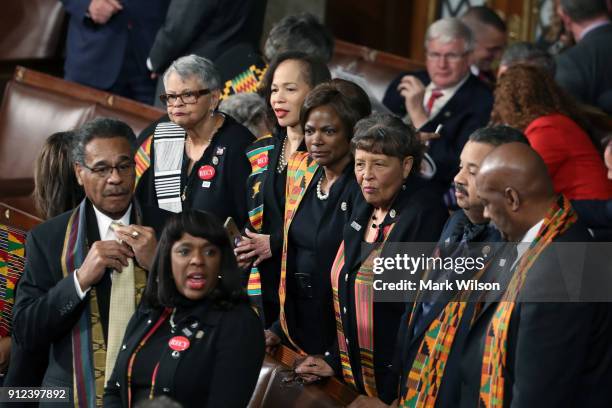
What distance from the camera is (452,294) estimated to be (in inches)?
159

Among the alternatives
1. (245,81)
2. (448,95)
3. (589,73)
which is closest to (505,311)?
(448,95)

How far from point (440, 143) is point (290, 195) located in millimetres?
1168

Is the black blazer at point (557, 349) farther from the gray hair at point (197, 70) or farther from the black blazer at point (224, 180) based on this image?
the gray hair at point (197, 70)

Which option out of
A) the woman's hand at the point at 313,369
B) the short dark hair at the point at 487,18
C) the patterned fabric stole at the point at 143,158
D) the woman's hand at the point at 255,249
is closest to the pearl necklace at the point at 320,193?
the woman's hand at the point at 255,249

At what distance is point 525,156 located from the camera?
3662mm

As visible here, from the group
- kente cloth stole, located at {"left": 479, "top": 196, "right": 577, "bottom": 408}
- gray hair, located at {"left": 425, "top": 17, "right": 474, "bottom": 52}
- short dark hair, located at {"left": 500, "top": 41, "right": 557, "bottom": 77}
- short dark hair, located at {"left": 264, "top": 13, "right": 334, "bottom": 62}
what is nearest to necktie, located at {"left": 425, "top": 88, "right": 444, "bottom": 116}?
gray hair, located at {"left": 425, "top": 17, "right": 474, "bottom": 52}

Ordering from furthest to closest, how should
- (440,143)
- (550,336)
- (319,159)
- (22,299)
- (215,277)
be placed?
(440,143)
(319,159)
(22,299)
(215,277)
(550,336)

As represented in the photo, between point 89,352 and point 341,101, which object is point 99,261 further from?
point 341,101

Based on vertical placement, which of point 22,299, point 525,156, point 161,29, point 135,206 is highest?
point 161,29

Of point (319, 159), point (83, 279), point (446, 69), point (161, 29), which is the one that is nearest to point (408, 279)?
point (319, 159)

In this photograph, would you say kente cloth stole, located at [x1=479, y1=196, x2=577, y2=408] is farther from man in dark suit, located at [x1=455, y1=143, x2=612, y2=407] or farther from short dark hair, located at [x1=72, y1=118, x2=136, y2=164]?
short dark hair, located at [x1=72, y1=118, x2=136, y2=164]

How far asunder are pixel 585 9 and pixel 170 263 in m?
3.55

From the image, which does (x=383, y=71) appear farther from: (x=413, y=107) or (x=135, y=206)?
(x=135, y=206)

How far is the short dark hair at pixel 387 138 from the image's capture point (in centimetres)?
443
